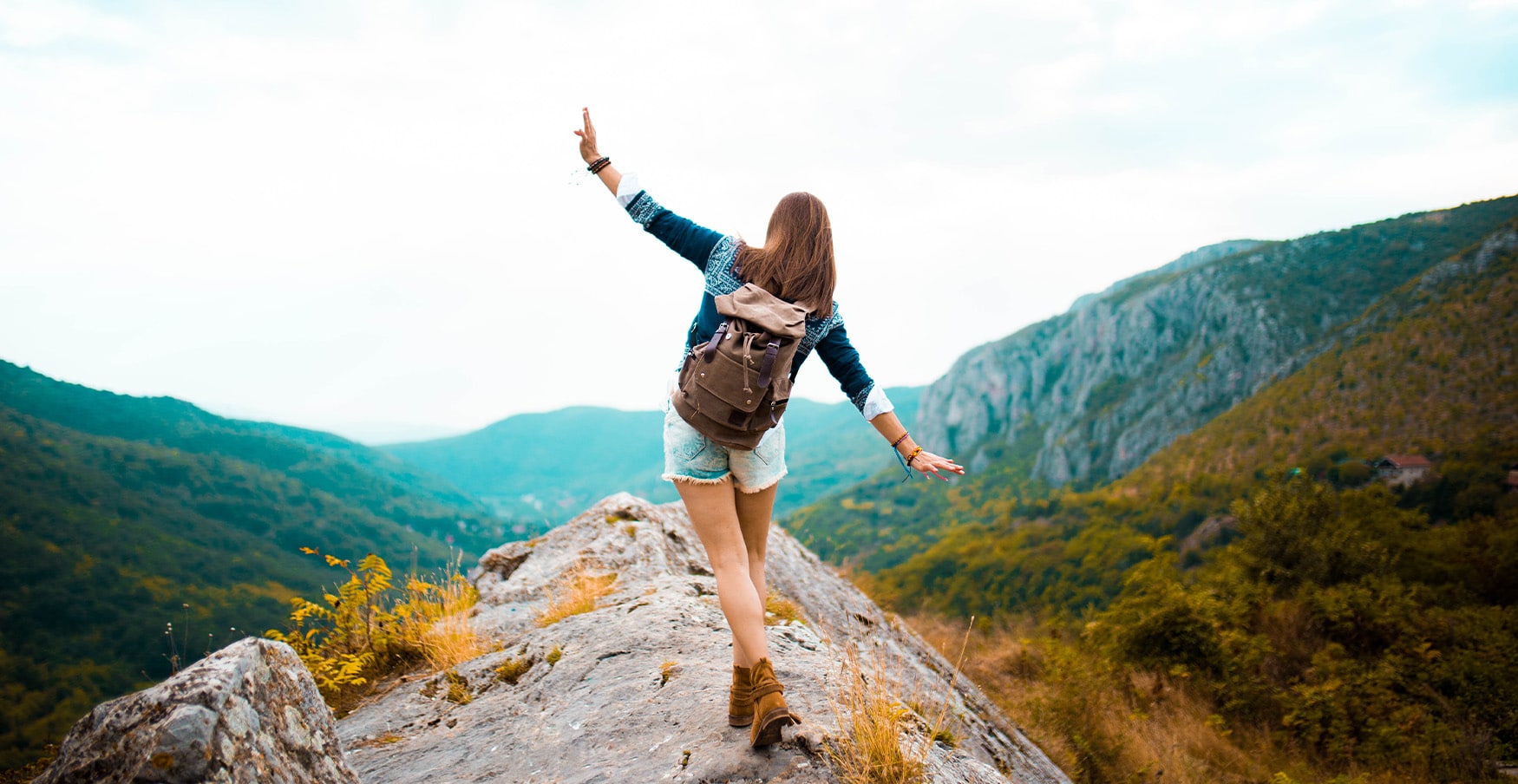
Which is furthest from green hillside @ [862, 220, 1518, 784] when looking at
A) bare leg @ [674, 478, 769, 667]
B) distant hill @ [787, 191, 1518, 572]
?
distant hill @ [787, 191, 1518, 572]

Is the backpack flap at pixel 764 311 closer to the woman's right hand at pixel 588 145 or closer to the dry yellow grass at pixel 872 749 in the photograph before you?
the woman's right hand at pixel 588 145

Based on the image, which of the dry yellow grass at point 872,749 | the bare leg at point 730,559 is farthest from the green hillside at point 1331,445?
the bare leg at point 730,559

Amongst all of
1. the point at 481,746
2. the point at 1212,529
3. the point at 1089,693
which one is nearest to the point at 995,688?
the point at 1089,693

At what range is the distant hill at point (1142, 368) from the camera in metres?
102

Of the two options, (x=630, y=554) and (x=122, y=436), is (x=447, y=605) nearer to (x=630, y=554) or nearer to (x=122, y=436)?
(x=630, y=554)

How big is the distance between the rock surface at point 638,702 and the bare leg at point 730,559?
1.56 ft

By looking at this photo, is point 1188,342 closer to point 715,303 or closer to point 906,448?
point 906,448

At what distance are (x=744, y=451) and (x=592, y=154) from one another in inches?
72.3

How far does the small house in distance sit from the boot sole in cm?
6220

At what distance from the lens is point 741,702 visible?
3170mm

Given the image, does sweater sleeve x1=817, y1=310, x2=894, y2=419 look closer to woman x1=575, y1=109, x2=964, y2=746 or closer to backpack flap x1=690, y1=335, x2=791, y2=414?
woman x1=575, y1=109, x2=964, y2=746

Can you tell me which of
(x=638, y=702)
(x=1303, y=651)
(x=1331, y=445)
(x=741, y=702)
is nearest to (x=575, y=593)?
(x=638, y=702)

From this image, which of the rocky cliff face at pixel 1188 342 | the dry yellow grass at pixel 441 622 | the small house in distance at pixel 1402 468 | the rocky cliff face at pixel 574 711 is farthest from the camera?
the rocky cliff face at pixel 1188 342

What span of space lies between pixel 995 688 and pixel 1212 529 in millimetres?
62919
